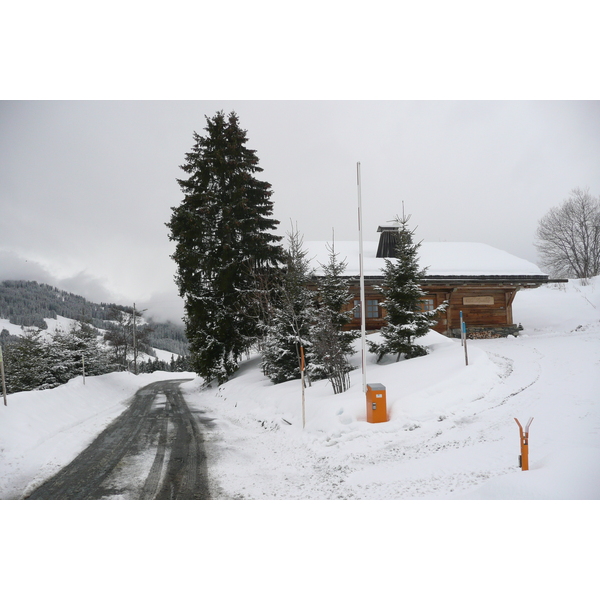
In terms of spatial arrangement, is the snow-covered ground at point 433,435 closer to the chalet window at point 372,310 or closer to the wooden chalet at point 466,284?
the chalet window at point 372,310

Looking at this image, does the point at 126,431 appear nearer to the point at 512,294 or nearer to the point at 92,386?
the point at 92,386

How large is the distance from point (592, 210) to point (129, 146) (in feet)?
32.0

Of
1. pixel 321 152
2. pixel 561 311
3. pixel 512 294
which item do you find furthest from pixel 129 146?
pixel 561 311

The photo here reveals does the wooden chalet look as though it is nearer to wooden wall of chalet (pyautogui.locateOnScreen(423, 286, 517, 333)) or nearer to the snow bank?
wooden wall of chalet (pyautogui.locateOnScreen(423, 286, 517, 333))

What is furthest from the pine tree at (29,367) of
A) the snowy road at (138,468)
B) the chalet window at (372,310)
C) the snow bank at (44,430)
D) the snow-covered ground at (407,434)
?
the chalet window at (372,310)

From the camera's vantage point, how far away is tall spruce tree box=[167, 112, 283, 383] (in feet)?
49.4

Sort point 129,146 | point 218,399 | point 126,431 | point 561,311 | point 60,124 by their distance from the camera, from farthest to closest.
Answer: point 561,311 → point 218,399 → point 126,431 → point 129,146 → point 60,124

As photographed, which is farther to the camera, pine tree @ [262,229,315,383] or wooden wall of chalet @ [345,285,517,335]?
wooden wall of chalet @ [345,285,517,335]

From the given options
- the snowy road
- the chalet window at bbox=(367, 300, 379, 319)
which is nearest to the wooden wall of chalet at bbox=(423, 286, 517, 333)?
the chalet window at bbox=(367, 300, 379, 319)

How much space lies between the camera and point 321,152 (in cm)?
812

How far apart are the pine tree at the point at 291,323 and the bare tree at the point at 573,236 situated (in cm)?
667

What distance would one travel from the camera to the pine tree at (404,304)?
11227 millimetres

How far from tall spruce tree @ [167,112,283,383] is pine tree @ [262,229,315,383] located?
236 cm

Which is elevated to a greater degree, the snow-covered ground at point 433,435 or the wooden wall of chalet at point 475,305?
the wooden wall of chalet at point 475,305
